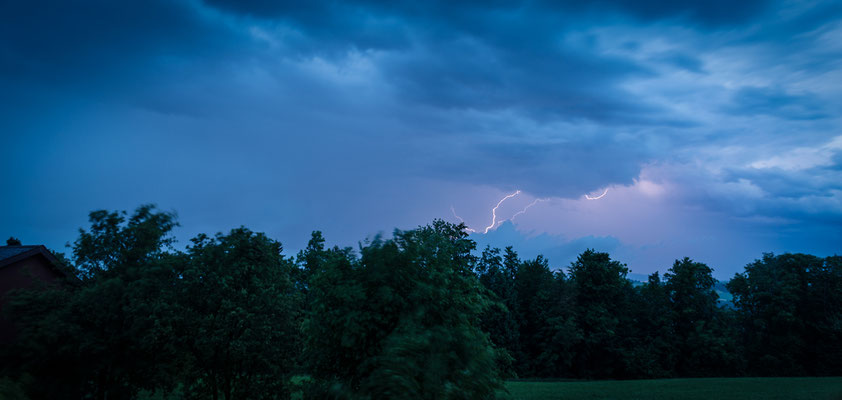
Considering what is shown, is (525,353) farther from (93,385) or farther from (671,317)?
(93,385)

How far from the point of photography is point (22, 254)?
22859mm

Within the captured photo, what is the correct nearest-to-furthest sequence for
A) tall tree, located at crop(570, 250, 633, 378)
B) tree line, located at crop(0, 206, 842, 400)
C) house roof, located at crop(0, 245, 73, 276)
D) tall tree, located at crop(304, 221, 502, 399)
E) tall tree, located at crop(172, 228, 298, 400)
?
1. tree line, located at crop(0, 206, 842, 400)
2. tall tree, located at crop(304, 221, 502, 399)
3. tall tree, located at crop(172, 228, 298, 400)
4. house roof, located at crop(0, 245, 73, 276)
5. tall tree, located at crop(570, 250, 633, 378)

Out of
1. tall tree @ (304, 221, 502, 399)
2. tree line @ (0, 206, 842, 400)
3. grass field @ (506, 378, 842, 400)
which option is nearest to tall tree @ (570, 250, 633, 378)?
grass field @ (506, 378, 842, 400)

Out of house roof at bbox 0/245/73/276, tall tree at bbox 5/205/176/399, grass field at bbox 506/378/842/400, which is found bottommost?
grass field at bbox 506/378/842/400

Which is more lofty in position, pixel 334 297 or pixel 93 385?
pixel 334 297

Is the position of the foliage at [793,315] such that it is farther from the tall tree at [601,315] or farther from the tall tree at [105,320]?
the tall tree at [105,320]

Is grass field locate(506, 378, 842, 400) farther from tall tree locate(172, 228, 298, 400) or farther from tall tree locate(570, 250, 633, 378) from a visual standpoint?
tall tree locate(172, 228, 298, 400)

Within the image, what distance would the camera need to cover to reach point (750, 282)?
6438 centimetres

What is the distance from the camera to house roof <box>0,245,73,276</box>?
22.2 meters

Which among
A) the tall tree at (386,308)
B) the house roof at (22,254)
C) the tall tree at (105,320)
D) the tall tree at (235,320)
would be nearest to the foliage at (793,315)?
the tall tree at (386,308)

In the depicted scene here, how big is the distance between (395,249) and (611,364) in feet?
193

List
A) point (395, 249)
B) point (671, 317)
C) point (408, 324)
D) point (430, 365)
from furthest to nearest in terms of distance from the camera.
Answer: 1. point (671, 317)
2. point (395, 249)
3. point (408, 324)
4. point (430, 365)

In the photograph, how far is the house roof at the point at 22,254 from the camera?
22.2 meters

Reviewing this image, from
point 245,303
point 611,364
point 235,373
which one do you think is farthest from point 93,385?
point 611,364
